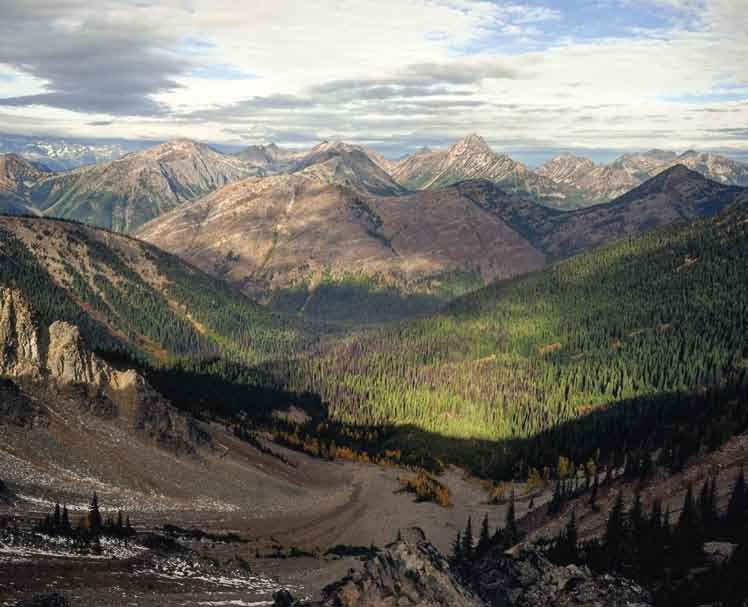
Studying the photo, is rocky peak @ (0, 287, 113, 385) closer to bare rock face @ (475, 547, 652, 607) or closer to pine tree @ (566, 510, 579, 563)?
bare rock face @ (475, 547, 652, 607)

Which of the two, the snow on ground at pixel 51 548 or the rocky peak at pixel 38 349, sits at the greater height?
the rocky peak at pixel 38 349

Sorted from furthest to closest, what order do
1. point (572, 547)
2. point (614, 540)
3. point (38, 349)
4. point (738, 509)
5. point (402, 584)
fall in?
point (38, 349) → point (572, 547) → point (738, 509) → point (614, 540) → point (402, 584)

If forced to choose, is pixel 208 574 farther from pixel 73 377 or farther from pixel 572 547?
pixel 73 377

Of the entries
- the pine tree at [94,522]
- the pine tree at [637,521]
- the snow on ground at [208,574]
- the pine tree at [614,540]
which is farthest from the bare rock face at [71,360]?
the pine tree at [637,521]

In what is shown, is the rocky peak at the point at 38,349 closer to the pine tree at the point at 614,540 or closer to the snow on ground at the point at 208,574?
the snow on ground at the point at 208,574

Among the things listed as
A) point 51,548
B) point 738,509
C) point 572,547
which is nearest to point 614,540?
point 572,547
